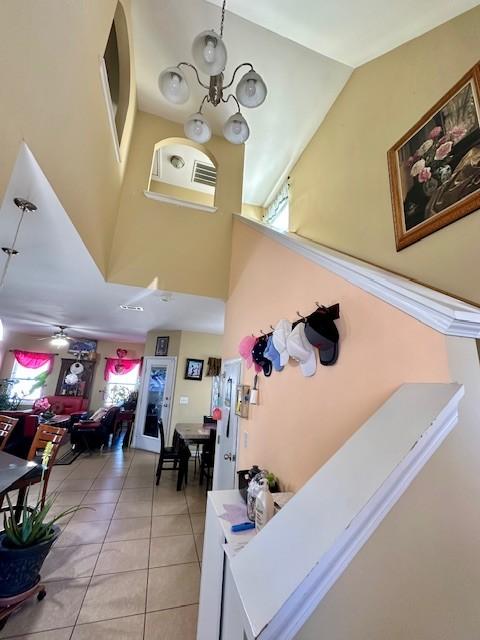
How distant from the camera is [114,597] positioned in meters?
1.90

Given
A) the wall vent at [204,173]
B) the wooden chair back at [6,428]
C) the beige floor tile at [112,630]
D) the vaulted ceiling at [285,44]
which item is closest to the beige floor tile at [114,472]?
the wooden chair back at [6,428]

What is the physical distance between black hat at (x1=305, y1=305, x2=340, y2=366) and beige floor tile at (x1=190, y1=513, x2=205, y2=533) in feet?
8.64

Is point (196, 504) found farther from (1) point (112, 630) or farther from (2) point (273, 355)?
(2) point (273, 355)

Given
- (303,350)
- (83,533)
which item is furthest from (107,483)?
(303,350)

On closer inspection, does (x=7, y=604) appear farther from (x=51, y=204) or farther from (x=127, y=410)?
(x=127, y=410)

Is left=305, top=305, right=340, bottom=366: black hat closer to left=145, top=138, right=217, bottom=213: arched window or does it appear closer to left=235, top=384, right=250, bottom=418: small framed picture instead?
left=235, top=384, right=250, bottom=418: small framed picture

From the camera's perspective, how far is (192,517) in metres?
3.07

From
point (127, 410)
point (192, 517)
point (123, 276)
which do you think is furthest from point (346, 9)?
point (127, 410)

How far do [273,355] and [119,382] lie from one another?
26.0 feet

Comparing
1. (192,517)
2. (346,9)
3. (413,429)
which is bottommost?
(192,517)

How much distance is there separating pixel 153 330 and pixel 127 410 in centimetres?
257

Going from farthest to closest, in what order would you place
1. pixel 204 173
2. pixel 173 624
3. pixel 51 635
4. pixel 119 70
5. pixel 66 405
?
pixel 66 405, pixel 204 173, pixel 119 70, pixel 173 624, pixel 51 635

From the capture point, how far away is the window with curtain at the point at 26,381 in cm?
754

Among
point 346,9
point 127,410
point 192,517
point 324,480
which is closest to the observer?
point 324,480
